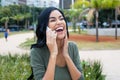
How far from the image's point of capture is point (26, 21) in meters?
97.6

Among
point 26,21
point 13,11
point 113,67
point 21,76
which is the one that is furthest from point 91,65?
point 26,21

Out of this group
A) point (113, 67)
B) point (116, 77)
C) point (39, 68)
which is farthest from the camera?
point (113, 67)

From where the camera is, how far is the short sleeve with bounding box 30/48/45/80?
298 cm

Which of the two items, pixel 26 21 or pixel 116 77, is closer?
pixel 116 77

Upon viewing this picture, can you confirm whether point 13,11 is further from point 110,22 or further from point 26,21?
point 110,22

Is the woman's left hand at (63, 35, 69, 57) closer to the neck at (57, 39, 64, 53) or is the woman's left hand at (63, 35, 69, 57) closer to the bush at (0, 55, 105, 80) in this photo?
the neck at (57, 39, 64, 53)

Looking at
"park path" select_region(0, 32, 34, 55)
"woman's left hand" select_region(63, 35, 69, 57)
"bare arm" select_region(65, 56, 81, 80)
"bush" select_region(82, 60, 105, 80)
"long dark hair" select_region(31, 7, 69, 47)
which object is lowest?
"park path" select_region(0, 32, 34, 55)

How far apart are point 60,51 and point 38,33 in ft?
0.77

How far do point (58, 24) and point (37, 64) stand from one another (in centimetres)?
36

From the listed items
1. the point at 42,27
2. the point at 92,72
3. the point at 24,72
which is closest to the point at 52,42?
the point at 42,27

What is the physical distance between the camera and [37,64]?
9.89 ft

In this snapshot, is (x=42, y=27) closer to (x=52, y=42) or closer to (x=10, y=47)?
(x=52, y=42)

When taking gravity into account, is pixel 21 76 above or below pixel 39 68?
below

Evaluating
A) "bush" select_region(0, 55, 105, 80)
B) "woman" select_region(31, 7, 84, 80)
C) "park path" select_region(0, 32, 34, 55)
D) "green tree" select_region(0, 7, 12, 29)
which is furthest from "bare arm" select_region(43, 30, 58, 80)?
"green tree" select_region(0, 7, 12, 29)
